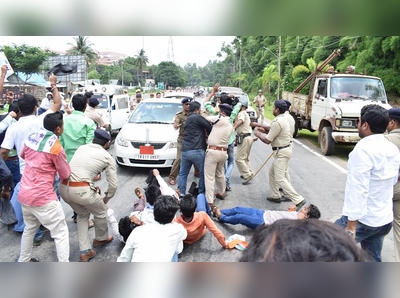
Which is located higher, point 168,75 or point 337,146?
point 168,75

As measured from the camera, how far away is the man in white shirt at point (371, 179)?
2375mm

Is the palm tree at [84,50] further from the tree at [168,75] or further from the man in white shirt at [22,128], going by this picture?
the man in white shirt at [22,128]

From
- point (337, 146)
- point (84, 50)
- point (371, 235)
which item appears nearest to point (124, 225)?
point (371, 235)

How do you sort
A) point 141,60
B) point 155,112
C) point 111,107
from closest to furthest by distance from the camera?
1. point 155,112
2. point 111,107
3. point 141,60

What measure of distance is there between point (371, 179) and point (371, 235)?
562 millimetres

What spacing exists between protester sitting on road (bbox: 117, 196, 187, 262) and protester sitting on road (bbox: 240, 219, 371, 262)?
1428mm

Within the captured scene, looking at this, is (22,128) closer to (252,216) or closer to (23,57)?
(252,216)

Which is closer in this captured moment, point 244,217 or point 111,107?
point 244,217

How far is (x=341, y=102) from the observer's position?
880 centimetres

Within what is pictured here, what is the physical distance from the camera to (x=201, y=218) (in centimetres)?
366

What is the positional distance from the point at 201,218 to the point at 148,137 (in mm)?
3404

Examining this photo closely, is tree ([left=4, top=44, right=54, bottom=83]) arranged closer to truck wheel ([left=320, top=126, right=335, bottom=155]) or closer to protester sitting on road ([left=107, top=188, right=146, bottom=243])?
truck wheel ([left=320, top=126, right=335, bottom=155])

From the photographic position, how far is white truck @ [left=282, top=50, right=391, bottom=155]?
8.34 metres
